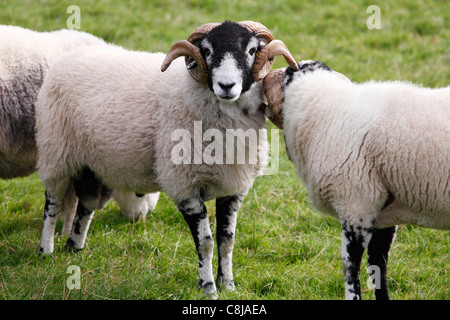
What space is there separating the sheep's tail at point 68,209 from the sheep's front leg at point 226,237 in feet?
5.14

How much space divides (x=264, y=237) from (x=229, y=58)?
1943mm

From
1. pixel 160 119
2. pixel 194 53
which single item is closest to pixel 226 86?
pixel 194 53

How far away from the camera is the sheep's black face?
3.94 m

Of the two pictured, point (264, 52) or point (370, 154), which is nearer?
point (370, 154)

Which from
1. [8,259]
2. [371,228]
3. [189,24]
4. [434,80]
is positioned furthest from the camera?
[189,24]

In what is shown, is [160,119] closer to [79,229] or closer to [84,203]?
[84,203]

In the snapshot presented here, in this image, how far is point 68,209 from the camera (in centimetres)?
562

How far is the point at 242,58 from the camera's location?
4.07 metres

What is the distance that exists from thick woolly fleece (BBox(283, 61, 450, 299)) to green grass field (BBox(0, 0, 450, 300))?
77 cm

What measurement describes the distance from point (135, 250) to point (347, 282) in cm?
199

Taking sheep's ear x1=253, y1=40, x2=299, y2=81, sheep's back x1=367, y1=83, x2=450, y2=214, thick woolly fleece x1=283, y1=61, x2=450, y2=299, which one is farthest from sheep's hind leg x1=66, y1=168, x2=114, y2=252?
sheep's back x1=367, y1=83, x2=450, y2=214

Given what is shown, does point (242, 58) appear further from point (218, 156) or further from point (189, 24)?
point (189, 24)

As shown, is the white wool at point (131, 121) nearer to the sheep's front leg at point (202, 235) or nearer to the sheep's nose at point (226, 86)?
the sheep's front leg at point (202, 235)
